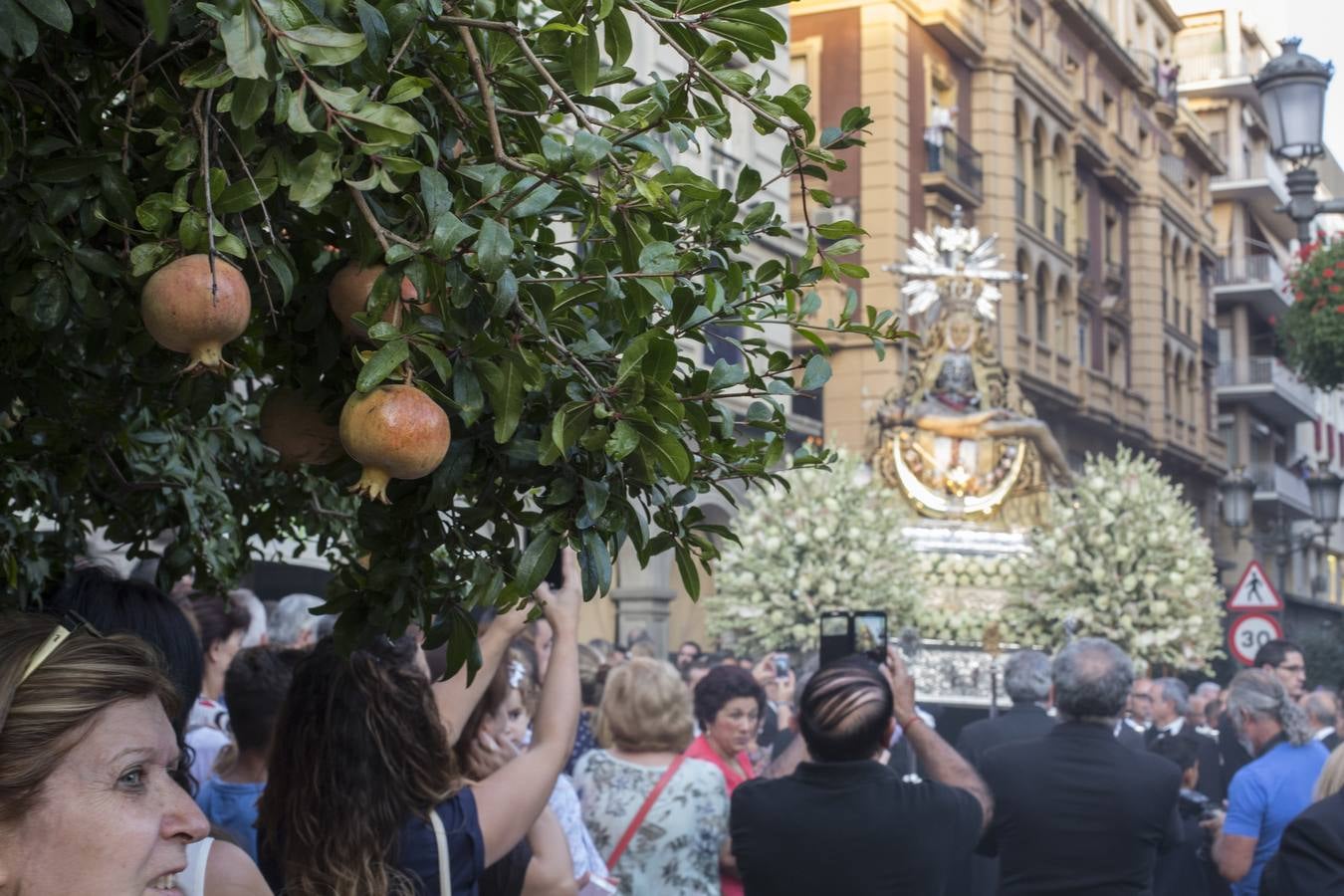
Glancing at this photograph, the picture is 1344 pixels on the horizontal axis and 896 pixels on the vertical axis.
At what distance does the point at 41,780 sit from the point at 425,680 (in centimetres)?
132

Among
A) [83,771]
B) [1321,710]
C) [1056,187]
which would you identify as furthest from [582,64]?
[1056,187]

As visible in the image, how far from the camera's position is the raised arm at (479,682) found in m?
3.68

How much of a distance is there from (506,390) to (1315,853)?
3.29m

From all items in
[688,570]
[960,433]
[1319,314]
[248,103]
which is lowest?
[688,570]

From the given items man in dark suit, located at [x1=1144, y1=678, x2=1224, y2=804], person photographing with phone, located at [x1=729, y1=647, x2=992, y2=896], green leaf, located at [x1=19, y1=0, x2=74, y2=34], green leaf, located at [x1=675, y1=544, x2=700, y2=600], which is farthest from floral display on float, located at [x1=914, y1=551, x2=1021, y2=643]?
green leaf, located at [x1=19, y1=0, x2=74, y2=34]

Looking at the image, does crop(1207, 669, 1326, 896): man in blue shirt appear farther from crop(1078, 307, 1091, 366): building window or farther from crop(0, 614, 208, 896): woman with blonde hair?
crop(1078, 307, 1091, 366): building window

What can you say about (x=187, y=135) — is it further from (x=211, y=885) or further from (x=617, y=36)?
A: (x=211, y=885)

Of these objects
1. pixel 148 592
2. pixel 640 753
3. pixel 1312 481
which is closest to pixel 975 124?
pixel 1312 481

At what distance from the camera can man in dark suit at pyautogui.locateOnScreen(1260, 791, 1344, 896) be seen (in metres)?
4.41

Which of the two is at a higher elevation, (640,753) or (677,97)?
(677,97)

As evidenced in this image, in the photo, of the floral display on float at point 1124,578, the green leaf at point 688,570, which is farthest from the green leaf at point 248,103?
the floral display on float at point 1124,578

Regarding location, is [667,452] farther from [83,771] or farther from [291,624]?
[291,624]

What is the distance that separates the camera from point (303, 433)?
223cm

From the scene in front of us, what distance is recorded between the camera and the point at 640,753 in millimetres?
5266
